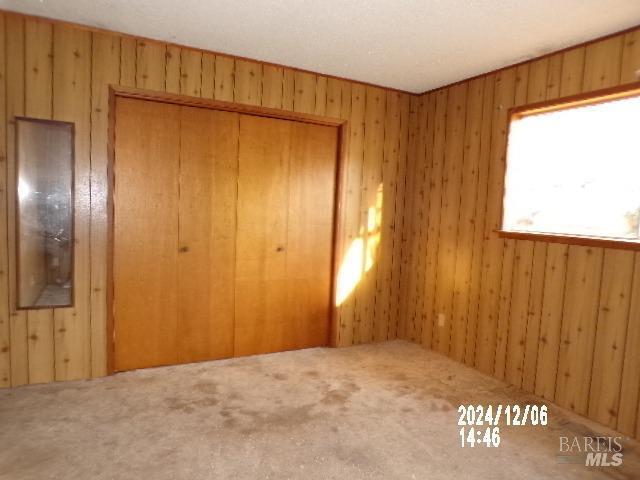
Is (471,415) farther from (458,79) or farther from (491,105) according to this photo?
(458,79)

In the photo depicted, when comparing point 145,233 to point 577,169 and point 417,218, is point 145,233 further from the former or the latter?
point 577,169

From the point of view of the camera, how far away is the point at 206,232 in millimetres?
3461

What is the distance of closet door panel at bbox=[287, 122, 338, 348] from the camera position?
3.83 metres

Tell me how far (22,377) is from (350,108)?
11.2ft

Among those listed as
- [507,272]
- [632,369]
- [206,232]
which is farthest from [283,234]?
[632,369]

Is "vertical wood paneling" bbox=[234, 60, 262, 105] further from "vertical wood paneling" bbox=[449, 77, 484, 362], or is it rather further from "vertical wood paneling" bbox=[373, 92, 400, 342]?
"vertical wood paneling" bbox=[449, 77, 484, 362]

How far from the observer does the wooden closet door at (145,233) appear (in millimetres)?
3162

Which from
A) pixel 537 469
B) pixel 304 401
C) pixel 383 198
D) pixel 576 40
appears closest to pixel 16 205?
pixel 304 401

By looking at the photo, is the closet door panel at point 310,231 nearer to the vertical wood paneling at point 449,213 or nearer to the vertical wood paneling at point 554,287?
the vertical wood paneling at point 449,213

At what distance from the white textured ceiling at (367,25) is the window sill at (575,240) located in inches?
52.1

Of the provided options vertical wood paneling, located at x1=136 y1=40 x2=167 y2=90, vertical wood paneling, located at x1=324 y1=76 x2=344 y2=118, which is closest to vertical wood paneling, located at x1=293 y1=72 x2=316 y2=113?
vertical wood paneling, located at x1=324 y1=76 x2=344 y2=118

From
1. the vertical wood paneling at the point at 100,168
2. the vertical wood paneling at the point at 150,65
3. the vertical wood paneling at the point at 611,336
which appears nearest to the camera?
the vertical wood paneling at the point at 611,336

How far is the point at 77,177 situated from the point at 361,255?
252 centimetres

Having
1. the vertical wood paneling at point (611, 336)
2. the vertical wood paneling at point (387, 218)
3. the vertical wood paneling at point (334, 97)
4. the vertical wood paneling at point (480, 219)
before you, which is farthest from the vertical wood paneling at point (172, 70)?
the vertical wood paneling at point (611, 336)
